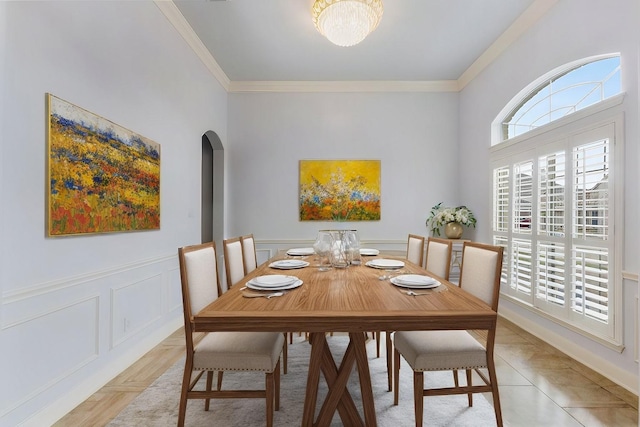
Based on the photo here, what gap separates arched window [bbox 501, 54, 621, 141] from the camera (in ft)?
7.64

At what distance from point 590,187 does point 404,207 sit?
7.77ft

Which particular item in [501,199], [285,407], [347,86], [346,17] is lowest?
[285,407]

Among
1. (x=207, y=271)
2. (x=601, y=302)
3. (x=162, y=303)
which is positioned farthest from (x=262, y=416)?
(x=601, y=302)

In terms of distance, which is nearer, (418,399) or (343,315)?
(343,315)

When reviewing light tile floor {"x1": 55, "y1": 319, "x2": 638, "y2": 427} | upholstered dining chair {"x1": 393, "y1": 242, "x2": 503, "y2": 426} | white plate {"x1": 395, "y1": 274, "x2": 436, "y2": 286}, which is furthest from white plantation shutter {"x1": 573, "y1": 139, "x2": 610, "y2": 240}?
white plate {"x1": 395, "y1": 274, "x2": 436, "y2": 286}

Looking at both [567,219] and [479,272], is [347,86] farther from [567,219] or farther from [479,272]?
[479,272]

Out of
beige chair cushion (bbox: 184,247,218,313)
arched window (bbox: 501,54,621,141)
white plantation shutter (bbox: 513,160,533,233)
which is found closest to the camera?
beige chair cushion (bbox: 184,247,218,313)

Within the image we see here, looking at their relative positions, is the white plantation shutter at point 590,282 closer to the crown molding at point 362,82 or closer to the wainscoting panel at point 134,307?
the crown molding at point 362,82

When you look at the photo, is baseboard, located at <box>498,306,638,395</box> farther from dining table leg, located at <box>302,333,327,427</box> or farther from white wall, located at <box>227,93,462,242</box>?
dining table leg, located at <box>302,333,327,427</box>

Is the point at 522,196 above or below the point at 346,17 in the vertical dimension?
below

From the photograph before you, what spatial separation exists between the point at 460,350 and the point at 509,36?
3366 millimetres

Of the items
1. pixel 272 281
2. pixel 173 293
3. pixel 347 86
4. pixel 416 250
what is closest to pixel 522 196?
pixel 416 250

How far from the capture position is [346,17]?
8.04ft

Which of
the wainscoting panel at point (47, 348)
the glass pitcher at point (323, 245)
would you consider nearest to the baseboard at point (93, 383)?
the wainscoting panel at point (47, 348)
